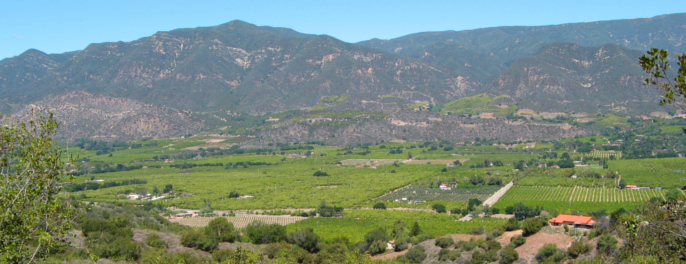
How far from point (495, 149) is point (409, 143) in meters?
28.7

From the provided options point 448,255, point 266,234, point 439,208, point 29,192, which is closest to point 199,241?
point 266,234

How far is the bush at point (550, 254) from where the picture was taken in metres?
38.4

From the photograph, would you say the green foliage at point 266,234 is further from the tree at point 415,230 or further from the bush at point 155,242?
the tree at point 415,230

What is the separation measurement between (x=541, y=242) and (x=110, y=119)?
6804 inches

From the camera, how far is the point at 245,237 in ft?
171

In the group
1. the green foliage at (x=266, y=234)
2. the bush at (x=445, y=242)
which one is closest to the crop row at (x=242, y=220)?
the green foliage at (x=266, y=234)

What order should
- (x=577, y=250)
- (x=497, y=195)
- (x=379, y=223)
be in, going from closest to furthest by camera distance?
(x=577, y=250), (x=379, y=223), (x=497, y=195)

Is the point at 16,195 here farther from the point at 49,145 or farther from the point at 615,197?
the point at 615,197

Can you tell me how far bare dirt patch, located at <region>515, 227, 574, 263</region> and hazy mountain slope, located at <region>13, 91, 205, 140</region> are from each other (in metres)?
155

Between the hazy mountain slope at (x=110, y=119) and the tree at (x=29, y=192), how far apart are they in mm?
174439

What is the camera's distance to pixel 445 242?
153 ft

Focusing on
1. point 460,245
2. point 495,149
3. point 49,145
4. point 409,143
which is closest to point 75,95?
point 409,143

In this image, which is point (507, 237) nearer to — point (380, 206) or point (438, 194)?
point (380, 206)

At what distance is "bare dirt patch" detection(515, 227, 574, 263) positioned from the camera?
41719 millimetres
